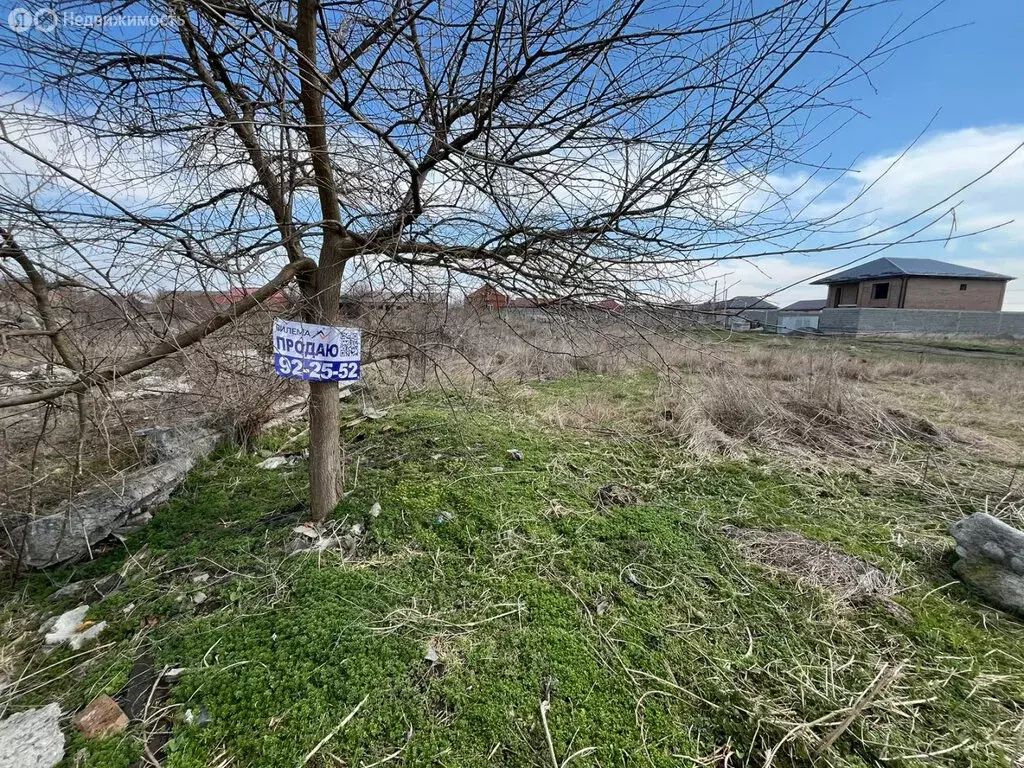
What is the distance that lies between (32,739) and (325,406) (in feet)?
Answer: 5.15

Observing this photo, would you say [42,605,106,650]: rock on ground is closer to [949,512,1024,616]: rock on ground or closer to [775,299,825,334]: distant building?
[775,299,825,334]: distant building

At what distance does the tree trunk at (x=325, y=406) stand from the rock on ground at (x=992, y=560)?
12.4 ft

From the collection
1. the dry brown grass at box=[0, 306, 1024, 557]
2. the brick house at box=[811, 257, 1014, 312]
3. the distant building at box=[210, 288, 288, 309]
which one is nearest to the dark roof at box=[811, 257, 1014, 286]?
the brick house at box=[811, 257, 1014, 312]

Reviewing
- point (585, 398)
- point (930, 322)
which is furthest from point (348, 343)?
point (930, 322)

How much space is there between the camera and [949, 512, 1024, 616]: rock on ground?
210cm

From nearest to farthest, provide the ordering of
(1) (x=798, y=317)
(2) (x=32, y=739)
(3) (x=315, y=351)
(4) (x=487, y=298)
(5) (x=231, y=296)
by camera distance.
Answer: (2) (x=32, y=739) < (5) (x=231, y=296) < (3) (x=315, y=351) < (4) (x=487, y=298) < (1) (x=798, y=317)

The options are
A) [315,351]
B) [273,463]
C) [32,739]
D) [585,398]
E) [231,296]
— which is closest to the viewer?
[32,739]

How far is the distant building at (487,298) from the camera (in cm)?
223

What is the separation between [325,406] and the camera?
2379 millimetres

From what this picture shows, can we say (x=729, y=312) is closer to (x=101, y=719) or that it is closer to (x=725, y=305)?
(x=725, y=305)

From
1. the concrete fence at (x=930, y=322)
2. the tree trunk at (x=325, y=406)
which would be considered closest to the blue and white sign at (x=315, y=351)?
the tree trunk at (x=325, y=406)

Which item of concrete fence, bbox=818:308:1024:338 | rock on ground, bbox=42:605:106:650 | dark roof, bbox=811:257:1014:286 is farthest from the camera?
dark roof, bbox=811:257:1014:286

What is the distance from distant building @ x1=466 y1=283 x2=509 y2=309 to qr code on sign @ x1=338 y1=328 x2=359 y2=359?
2.27ft

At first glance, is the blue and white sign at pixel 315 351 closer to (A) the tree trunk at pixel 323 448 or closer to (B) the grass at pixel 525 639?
(A) the tree trunk at pixel 323 448
